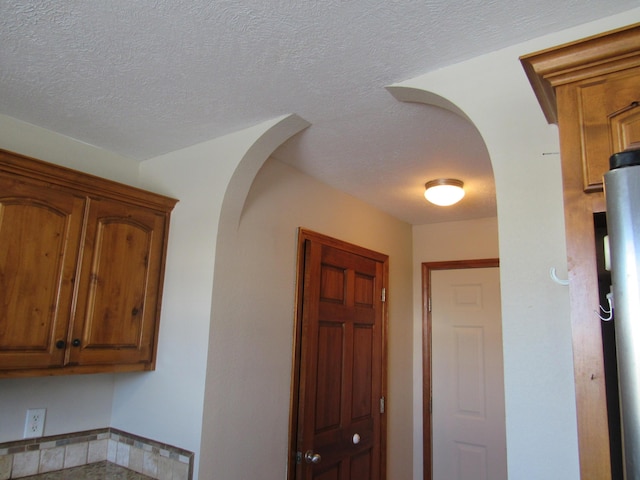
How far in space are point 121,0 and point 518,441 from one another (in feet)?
5.25

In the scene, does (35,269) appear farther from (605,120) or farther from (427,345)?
(427,345)

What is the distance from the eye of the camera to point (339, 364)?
8.81 ft

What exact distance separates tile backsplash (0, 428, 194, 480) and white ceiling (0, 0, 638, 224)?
143 cm

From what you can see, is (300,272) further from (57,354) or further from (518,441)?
(518,441)

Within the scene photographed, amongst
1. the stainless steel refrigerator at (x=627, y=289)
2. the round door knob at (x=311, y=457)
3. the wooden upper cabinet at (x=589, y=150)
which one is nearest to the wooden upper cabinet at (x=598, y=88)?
the wooden upper cabinet at (x=589, y=150)

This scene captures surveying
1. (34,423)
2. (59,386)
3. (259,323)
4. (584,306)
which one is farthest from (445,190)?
(34,423)

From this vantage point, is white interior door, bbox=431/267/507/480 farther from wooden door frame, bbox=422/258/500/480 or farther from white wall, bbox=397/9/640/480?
white wall, bbox=397/9/640/480

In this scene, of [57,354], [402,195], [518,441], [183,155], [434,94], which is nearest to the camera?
[518,441]

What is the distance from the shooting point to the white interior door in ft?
10.7

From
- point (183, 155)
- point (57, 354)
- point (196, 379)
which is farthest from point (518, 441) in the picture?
point (183, 155)

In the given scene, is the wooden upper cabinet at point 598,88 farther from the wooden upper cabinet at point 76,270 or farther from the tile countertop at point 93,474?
the tile countertop at point 93,474

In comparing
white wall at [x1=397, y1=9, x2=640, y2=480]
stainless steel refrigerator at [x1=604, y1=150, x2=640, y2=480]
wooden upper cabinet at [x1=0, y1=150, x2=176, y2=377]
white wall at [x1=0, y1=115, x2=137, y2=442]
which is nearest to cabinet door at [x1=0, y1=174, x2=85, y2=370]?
wooden upper cabinet at [x1=0, y1=150, x2=176, y2=377]

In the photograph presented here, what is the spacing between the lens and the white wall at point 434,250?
346 centimetres

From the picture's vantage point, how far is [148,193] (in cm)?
219
